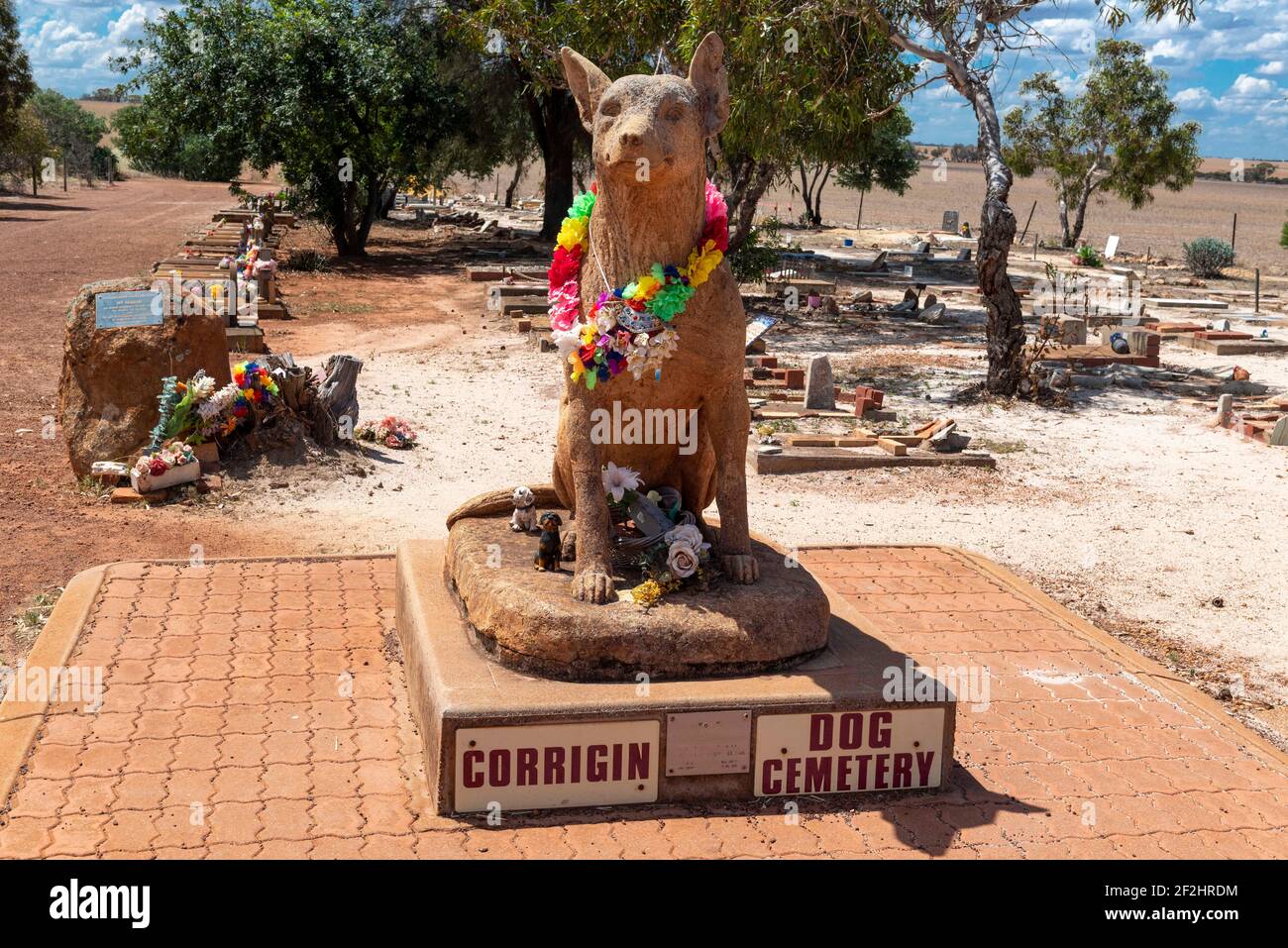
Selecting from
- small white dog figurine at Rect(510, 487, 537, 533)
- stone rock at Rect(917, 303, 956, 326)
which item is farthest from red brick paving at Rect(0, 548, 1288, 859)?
stone rock at Rect(917, 303, 956, 326)

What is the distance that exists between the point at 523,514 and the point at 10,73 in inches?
1340

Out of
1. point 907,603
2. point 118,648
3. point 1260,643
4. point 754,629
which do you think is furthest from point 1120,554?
point 118,648

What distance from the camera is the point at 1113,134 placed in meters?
32.3

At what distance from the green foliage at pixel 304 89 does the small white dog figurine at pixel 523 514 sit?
18.8 meters

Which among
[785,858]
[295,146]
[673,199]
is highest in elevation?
[295,146]

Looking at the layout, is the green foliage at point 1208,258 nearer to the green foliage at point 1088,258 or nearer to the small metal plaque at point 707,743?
the green foliage at point 1088,258

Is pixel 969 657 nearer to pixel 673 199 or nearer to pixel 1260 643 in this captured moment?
pixel 1260 643

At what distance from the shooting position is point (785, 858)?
14.4 ft

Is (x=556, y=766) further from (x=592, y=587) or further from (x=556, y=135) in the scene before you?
(x=556, y=135)

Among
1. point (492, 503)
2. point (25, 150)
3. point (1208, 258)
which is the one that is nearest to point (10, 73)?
point (25, 150)

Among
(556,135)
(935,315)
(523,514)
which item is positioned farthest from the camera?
(556,135)

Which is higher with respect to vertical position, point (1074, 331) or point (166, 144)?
point (166, 144)

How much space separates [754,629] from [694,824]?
0.77 meters

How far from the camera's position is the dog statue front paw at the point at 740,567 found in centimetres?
514
